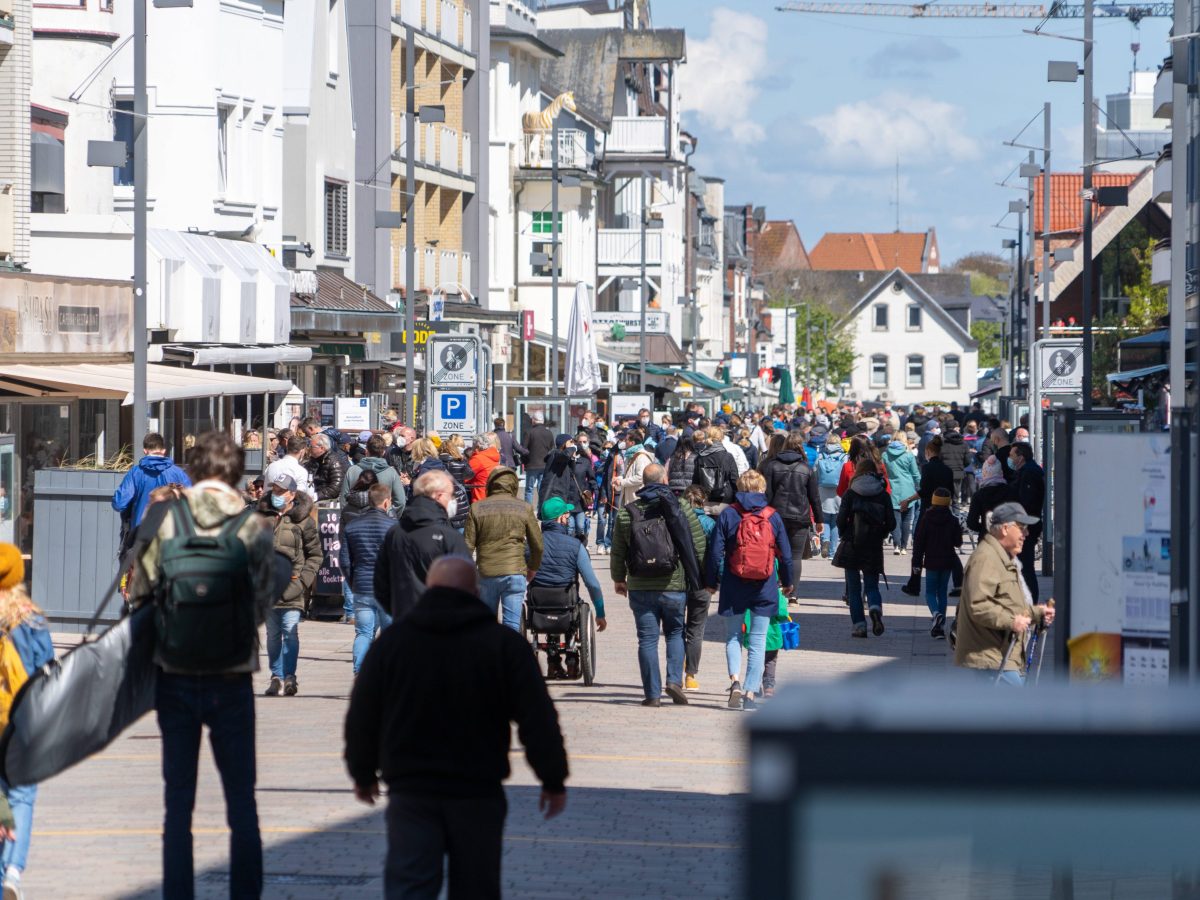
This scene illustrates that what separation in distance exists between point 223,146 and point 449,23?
1931 cm

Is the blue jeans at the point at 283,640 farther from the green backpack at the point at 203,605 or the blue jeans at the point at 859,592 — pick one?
the green backpack at the point at 203,605

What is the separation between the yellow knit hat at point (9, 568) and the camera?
7.71 meters

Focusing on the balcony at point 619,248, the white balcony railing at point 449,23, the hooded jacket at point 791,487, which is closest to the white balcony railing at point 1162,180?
the hooded jacket at point 791,487

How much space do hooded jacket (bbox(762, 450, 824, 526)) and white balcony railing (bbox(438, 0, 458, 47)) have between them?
32.6 meters

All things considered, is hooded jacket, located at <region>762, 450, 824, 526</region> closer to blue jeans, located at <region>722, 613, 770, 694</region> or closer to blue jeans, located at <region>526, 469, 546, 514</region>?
blue jeans, located at <region>722, 613, 770, 694</region>

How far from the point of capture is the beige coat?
10.7m

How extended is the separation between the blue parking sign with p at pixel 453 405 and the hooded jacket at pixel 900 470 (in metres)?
5.26

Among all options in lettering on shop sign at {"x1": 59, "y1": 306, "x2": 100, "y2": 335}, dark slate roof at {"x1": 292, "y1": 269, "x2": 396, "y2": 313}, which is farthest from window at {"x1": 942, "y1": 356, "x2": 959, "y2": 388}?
lettering on shop sign at {"x1": 59, "y1": 306, "x2": 100, "y2": 335}

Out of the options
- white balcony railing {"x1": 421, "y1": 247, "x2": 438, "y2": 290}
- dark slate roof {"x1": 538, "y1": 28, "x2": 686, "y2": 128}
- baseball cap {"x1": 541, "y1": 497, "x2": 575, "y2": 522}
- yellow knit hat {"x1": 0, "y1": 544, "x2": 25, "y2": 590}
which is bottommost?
baseball cap {"x1": 541, "y1": 497, "x2": 575, "y2": 522}

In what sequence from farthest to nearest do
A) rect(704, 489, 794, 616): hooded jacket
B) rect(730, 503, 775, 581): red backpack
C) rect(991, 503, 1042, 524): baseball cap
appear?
rect(704, 489, 794, 616): hooded jacket
rect(730, 503, 775, 581): red backpack
rect(991, 503, 1042, 524): baseball cap

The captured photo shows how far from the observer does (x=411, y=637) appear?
242 inches

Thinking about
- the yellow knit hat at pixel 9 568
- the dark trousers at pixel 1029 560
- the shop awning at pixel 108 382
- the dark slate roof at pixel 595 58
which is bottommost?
the dark trousers at pixel 1029 560

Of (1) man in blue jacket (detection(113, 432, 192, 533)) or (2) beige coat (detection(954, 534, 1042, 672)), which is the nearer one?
(2) beige coat (detection(954, 534, 1042, 672))

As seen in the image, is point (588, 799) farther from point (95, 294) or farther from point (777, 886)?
point (95, 294)
